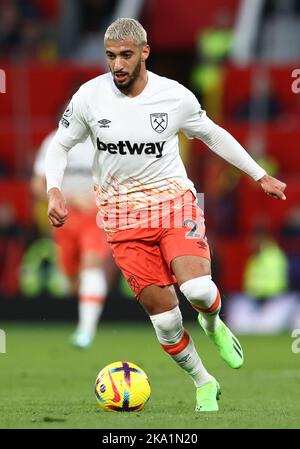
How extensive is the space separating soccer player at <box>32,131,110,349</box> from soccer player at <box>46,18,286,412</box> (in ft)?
13.6

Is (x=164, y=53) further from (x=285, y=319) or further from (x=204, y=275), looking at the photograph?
(x=204, y=275)

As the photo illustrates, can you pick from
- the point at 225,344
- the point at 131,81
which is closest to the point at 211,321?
the point at 225,344

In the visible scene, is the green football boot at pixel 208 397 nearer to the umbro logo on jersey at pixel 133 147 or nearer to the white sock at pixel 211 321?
the white sock at pixel 211 321

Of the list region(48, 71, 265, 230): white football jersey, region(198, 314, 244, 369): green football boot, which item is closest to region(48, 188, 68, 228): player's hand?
region(48, 71, 265, 230): white football jersey

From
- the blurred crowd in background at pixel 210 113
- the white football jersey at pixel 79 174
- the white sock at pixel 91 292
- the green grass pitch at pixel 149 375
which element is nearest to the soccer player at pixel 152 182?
the green grass pitch at pixel 149 375

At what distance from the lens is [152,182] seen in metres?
7.50

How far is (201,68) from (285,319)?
18.9ft

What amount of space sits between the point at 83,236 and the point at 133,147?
457 cm

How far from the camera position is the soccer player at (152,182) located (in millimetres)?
7328

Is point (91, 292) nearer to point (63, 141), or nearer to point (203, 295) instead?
point (63, 141)

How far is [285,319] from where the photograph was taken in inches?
591

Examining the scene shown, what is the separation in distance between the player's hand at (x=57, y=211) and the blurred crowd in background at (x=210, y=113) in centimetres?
730

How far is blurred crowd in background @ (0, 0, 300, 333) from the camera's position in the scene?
51.4 ft

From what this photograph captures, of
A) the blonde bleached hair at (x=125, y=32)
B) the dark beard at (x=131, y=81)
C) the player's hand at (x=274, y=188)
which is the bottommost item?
the player's hand at (x=274, y=188)
